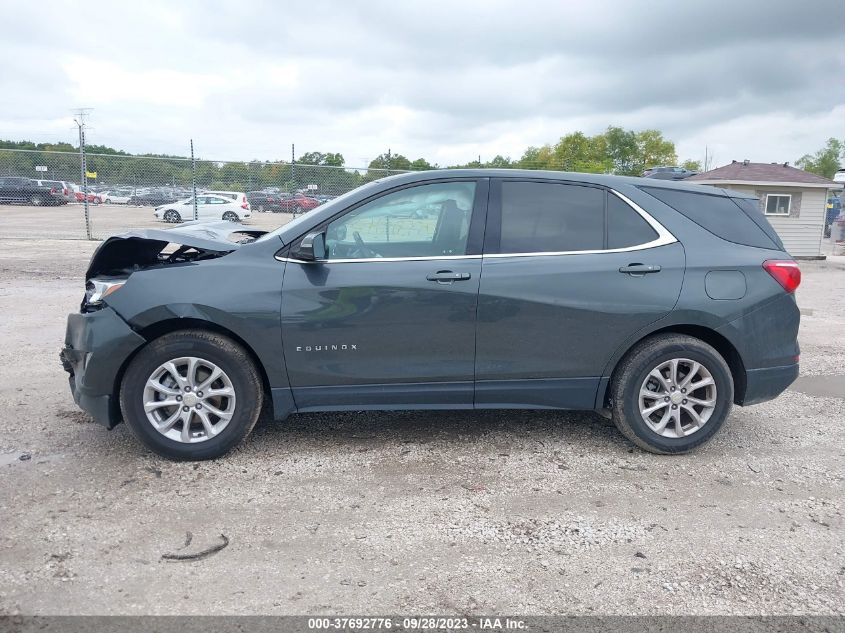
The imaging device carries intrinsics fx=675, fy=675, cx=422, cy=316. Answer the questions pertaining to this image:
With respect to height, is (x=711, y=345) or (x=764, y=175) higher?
(x=764, y=175)

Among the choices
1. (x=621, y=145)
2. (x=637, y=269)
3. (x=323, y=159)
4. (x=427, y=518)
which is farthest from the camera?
(x=621, y=145)

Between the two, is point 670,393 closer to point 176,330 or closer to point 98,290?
point 176,330

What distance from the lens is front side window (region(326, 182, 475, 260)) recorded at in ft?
13.6

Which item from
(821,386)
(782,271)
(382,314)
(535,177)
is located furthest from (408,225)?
(821,386)

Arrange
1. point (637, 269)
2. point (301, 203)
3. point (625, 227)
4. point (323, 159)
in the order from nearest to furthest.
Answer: point (637, 269) → point (625, 227) → point (301, 203) → point (323, 159)

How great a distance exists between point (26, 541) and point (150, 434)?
36.8 inches

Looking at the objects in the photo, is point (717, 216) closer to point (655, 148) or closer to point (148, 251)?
point (148, 251)

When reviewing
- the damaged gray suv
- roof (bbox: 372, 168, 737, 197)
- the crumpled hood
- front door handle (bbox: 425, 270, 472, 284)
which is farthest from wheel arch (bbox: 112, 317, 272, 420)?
roof (bbox: 372, 168, 737, 197)

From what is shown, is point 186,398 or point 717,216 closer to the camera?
point 186,398

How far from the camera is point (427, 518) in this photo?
3.44 metres

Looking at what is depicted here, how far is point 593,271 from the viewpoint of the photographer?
416 cm

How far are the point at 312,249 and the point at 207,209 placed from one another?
2129cm

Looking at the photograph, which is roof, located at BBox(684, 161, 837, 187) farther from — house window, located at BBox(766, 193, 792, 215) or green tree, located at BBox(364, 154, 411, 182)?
green tree, located at BBox(364, 154, 411, 182)

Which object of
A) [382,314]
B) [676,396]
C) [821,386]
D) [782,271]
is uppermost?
[782,271]
